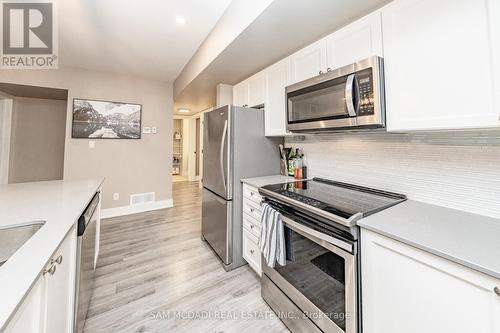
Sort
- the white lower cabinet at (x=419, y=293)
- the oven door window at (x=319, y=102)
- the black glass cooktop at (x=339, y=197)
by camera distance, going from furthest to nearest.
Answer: the oven door window at (x=319, y=102) < the black glass cooktop at (x=339, y=197) < the white lower cabinet at (x=419, y=293)

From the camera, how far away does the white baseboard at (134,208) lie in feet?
11.7

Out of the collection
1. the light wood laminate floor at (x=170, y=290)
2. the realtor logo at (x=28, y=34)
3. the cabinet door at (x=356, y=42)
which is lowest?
the light wood laminate floor at (x=170, y=290)

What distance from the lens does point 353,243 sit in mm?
1025

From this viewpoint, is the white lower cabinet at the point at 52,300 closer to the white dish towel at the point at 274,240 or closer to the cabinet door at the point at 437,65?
the white dish towel at the point at 274,240

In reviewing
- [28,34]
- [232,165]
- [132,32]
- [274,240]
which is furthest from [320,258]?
[28,34]

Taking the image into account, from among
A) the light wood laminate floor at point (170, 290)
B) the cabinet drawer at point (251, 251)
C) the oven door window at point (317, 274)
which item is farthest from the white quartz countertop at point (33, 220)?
the cabinet drawer at point (251, 251)

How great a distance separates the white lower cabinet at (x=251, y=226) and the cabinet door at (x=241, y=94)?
1.27 metres

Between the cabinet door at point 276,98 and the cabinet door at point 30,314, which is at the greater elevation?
the cabinet door at point 276,98

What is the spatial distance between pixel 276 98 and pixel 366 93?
101 centimetres

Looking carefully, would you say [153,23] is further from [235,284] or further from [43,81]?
[235,284]

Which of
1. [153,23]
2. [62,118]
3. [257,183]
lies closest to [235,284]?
[257,183]

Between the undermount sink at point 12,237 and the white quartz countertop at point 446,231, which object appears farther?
the undermount sink at point 12,237

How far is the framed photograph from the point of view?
131 inches

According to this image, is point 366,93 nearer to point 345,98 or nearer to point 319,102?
point 345,98
